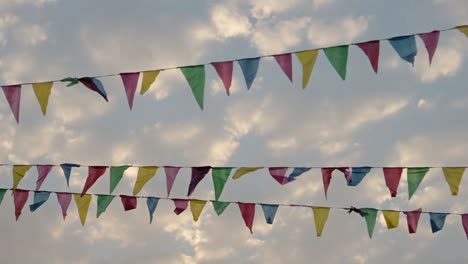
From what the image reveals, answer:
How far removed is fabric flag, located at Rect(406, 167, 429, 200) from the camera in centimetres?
1026

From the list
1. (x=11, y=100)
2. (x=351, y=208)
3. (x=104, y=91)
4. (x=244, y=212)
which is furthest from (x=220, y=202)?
(x=11, y=100)

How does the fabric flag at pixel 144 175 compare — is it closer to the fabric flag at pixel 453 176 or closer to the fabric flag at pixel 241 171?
the fabric flag at pixel 241 171

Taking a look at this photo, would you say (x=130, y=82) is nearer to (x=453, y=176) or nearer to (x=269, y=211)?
(x=269, y=211)

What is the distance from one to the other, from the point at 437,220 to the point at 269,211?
285cm

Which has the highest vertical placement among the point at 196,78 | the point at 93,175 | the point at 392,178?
the point at 196,78

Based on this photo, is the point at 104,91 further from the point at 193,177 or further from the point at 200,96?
the point at 193,177

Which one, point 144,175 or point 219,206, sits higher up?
point 144,175

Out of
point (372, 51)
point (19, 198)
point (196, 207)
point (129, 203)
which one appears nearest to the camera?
point (372, 51)

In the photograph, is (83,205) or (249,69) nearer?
(249,69)

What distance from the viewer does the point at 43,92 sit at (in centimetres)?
955

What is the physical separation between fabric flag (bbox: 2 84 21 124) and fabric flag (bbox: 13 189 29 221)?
2.25 metres

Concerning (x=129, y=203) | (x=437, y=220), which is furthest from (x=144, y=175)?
(x=437, y=220)

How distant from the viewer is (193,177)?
10.8 metres

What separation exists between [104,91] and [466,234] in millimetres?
6212
